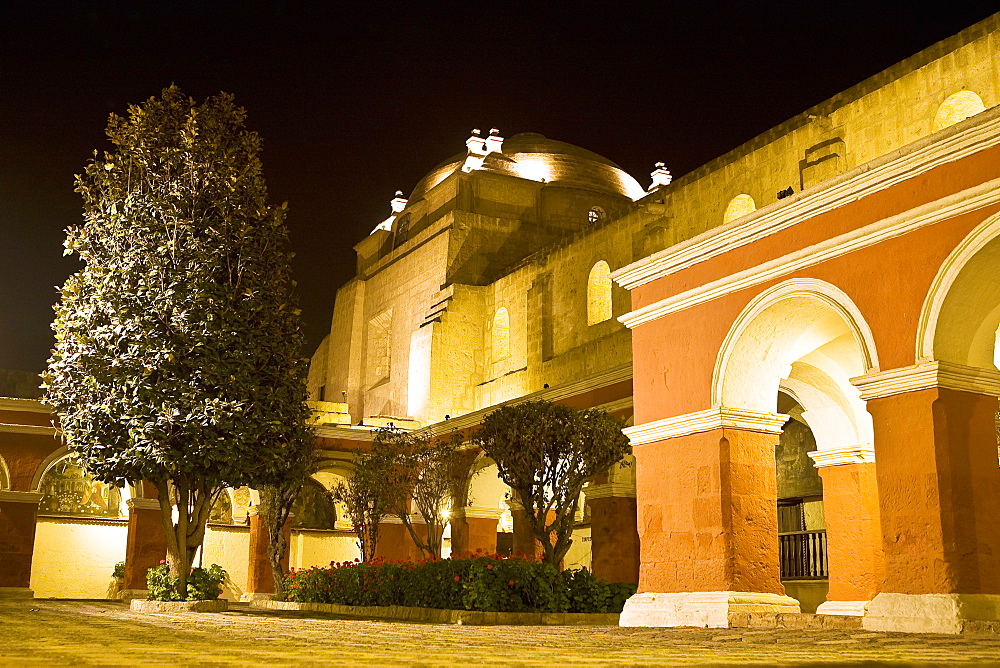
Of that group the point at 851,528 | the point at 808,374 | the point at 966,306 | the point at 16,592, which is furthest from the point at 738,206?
the point at 16,592

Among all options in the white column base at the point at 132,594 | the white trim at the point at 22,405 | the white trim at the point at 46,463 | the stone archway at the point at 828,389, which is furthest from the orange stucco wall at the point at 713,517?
the white trim at the point at 22,405

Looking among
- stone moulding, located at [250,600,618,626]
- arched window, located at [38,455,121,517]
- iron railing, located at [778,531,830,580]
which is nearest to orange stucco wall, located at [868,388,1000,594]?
stone moulding, located at [250,600,618,626]

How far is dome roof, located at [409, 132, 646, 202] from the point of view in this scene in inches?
1170

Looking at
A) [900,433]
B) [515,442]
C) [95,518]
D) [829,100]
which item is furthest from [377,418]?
[900,433]

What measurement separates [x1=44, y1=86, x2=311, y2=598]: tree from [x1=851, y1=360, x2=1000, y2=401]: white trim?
315 inches

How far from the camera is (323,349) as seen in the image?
34406 mm

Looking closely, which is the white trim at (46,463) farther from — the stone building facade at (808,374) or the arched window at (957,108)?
the arched window at (957,108)

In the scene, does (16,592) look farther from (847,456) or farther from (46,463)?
(847,456)

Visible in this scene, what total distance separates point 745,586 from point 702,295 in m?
3.16

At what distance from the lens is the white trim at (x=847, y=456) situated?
490 inches

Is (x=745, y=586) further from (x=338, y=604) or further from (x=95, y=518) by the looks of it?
(x=95, y=518)

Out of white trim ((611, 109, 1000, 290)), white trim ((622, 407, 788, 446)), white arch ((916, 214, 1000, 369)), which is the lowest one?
white trim ((622, 407, 788, 446))

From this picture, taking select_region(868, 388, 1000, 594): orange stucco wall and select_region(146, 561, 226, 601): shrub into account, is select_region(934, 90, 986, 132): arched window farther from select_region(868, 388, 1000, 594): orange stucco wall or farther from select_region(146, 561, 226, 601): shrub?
select_region(146, 561, 226, 601): shrub

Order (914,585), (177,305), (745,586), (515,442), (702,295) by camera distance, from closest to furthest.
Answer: (914,585)
(745,586)
(702,295)
(177,305)
(515,442)
